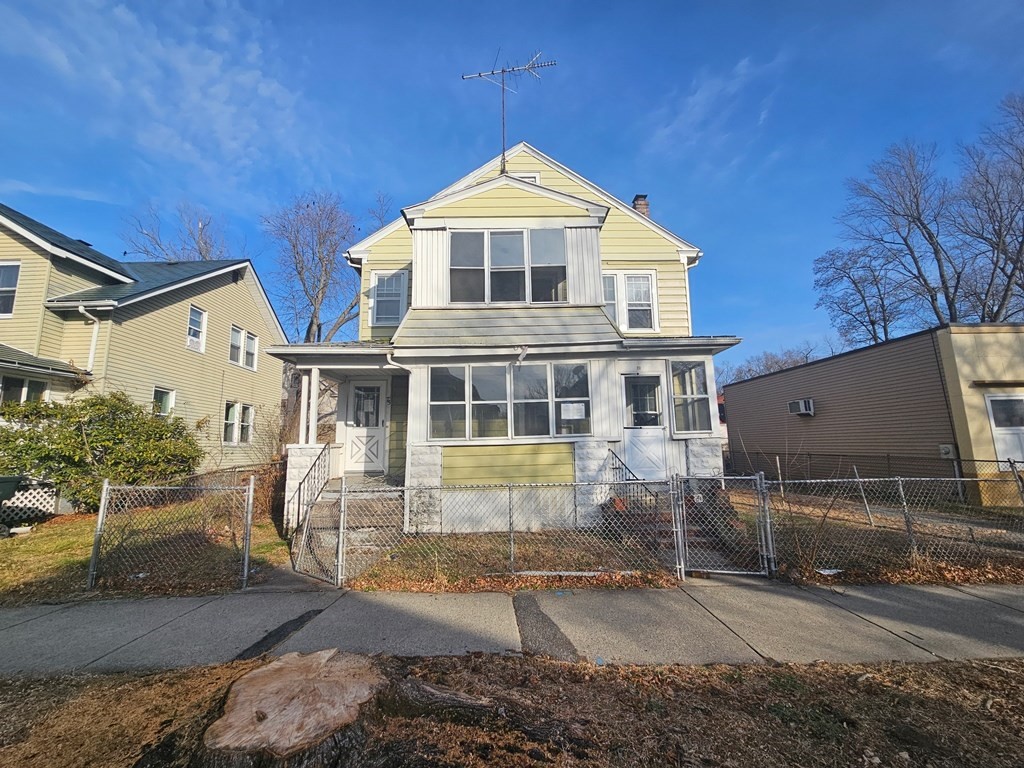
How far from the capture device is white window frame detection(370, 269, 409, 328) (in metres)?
11.6

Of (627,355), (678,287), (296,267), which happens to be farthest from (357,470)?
(296,267)

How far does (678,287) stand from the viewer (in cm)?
Result: 1217

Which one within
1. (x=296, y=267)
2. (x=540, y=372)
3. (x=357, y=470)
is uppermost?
(x=296, y=267)

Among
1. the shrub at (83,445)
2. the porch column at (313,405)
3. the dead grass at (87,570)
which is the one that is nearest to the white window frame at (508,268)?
the porch column at (313,405)

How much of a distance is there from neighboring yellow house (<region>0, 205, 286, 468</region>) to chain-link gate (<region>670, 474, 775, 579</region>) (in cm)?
1374

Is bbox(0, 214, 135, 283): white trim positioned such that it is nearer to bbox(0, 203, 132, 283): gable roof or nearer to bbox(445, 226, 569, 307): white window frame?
bbox(0, 203, 132, 283): gable roof

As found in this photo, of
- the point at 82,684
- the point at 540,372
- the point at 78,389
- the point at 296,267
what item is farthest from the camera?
the point at 296,267

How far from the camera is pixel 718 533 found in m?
6.93

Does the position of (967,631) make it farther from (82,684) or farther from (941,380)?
(941,380)

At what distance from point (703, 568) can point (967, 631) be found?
8.42 ft

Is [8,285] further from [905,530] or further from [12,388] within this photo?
[905,530]

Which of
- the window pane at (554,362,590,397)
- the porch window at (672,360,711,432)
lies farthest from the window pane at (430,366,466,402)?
the porch window at (672,360,711,432)

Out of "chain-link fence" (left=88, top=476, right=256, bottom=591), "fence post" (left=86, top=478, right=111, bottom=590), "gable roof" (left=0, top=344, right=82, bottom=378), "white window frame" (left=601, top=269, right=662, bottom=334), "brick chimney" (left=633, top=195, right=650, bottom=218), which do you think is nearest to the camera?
"fence post" (left=86, top=478, right=111, bottom=590)

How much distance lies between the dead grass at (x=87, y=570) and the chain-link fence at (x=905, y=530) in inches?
298
